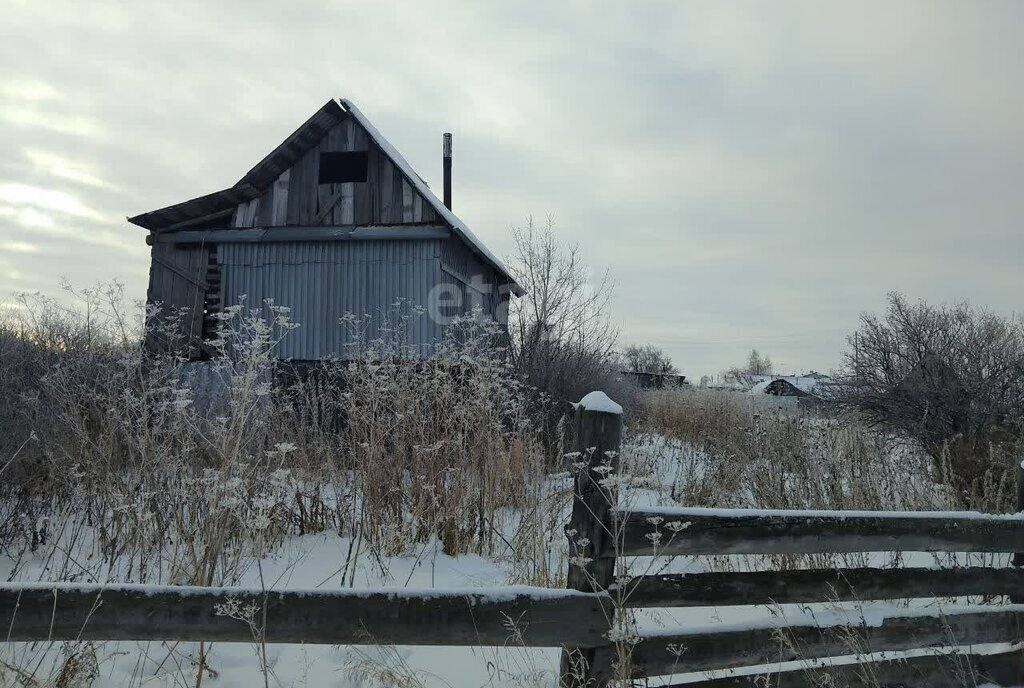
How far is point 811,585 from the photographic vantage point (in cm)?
309

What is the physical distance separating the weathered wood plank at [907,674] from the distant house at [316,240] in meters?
9.67

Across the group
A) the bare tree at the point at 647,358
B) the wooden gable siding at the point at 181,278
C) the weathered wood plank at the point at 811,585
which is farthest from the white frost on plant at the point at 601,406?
the bare tree at the point at 647,358

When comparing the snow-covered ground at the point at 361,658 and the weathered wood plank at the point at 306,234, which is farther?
the weathered wood plank at the point at 306,234

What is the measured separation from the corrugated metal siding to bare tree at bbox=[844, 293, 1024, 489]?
28.6 feet

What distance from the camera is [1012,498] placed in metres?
6.21

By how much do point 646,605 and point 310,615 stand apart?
1.37 meters

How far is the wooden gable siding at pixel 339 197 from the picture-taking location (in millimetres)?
12602

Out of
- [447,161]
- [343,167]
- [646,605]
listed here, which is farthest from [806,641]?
[447,161]

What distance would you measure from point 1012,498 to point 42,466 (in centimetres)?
844

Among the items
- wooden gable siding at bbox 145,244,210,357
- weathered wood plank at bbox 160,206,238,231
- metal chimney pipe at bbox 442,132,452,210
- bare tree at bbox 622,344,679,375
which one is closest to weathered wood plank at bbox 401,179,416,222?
weathered wood plank at bbox 160,206,238,231

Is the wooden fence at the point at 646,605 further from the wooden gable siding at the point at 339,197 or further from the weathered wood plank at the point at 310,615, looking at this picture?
the wooden gable siding at the point at 339,197

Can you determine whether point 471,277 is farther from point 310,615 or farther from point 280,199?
point 310,615

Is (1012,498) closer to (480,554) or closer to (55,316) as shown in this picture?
(480,554)

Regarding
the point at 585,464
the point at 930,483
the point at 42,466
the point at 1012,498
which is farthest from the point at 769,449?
the point at 42,466
